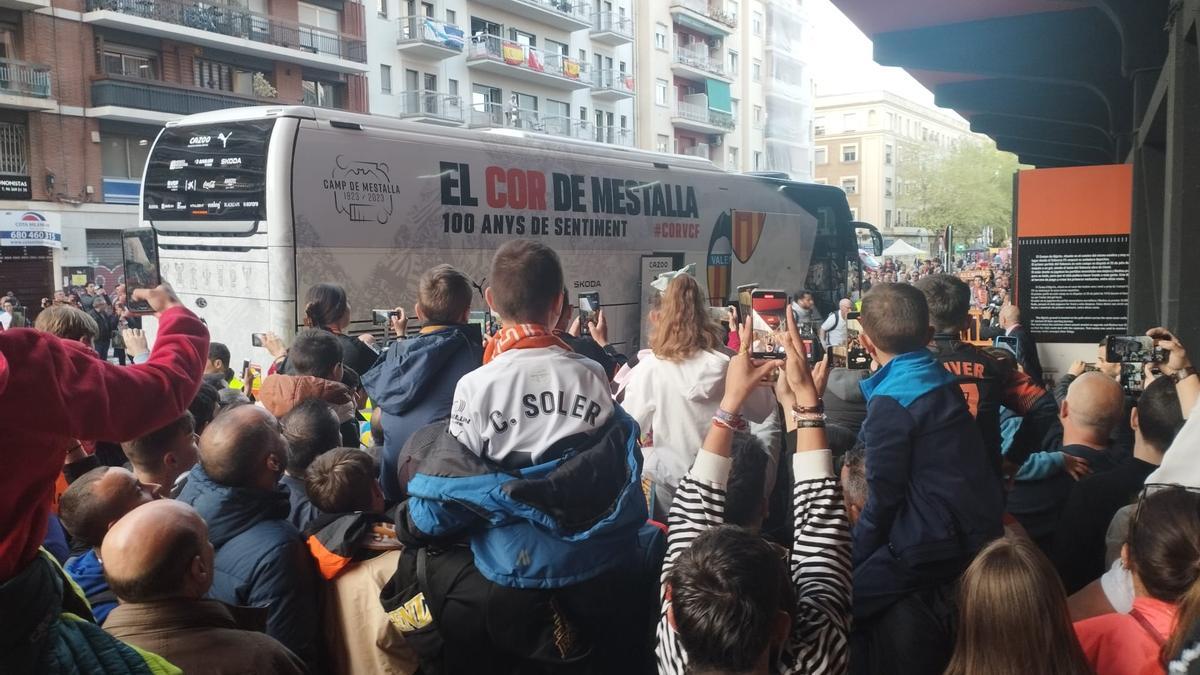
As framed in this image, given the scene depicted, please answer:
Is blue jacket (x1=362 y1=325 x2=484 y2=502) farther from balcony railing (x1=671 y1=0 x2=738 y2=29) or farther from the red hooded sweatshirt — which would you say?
balcony railing (x1=671 y1=0 x2=738 y2=29)

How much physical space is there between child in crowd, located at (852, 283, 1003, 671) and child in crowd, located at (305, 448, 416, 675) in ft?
5.24

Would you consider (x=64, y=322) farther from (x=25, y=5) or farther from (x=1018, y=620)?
(x=25, y=5)

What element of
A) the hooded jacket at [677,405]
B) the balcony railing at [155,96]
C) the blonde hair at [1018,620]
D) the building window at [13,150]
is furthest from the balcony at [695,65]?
the blonde hair at [1018,620]

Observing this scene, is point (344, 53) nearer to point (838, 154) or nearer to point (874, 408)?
point (874, 408)

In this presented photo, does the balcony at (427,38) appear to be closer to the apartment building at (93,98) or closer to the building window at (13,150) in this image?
the apartment building at (93,98)

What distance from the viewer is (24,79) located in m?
25.0

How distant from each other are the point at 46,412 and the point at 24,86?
28.1 meters

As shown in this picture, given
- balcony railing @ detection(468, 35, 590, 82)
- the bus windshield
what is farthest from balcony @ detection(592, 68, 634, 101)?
the bus windshield

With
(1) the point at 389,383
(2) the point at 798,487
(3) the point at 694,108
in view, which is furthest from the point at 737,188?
(3) the point at 694,108

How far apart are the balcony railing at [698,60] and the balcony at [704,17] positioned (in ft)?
4.15

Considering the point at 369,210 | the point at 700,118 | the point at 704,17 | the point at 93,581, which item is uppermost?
the point at 704,17

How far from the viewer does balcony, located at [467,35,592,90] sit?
36.2 meters

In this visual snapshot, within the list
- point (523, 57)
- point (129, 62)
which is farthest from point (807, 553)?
point (523, 57)

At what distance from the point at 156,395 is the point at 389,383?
6.71 feet
